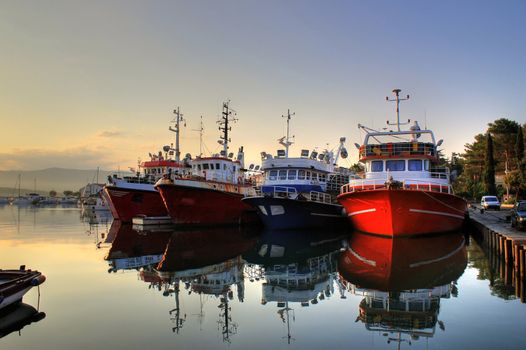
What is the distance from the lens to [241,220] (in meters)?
32.3

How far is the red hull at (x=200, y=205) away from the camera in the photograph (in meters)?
28.9

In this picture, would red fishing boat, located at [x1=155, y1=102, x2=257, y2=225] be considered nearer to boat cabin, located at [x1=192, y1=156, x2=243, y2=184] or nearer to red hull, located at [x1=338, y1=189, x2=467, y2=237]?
boat cabin, located at [x1=192, y1=156, x2=243, y2=184]

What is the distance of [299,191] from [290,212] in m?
3.85

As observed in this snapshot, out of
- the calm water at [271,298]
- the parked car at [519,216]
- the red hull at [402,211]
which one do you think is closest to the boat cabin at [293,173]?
the red hull at [402,211]

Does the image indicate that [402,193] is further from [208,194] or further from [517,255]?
[208,194]

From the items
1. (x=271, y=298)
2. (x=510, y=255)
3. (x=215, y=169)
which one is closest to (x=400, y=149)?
(x=510, y=255)

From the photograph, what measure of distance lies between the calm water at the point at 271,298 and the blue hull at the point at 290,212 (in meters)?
4.61

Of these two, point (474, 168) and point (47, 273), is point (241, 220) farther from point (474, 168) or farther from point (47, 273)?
point (474, 168)

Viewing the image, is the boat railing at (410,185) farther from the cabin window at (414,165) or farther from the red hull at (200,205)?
the red hull at (200,205)

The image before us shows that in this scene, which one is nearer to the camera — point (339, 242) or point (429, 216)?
point (429, 216)

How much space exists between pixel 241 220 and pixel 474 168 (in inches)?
1553

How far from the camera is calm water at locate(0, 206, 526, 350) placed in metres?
8.53

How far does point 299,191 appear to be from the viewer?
29.6 meters

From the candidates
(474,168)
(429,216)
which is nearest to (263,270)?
(429,216)
